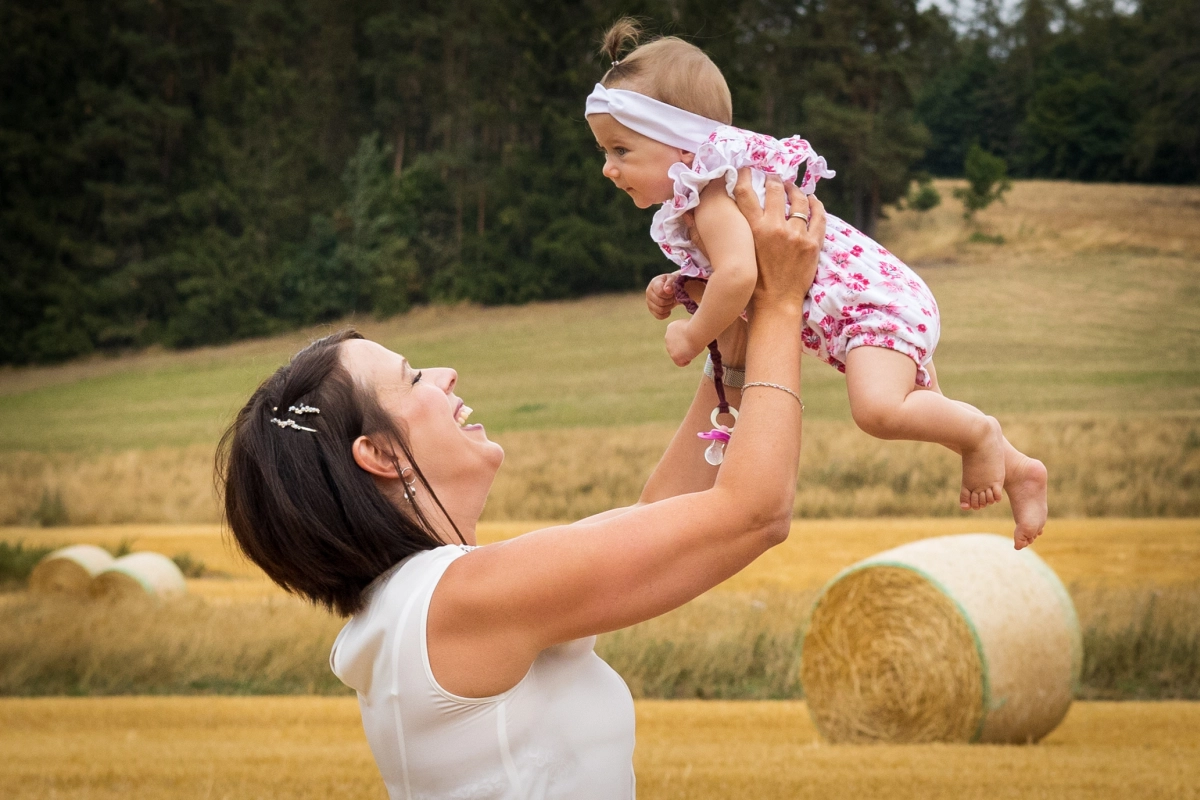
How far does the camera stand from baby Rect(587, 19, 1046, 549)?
1888 millimetres

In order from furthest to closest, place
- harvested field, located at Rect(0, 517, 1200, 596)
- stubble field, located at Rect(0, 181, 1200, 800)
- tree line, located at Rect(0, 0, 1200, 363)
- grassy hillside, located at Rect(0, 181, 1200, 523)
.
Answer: tree line, located at Rect(0, 0, 1200, 363) < grassy hillside, located at Rect(0, 181, 1200, 523) < harvested field, located at Rect(0, 517, 1200, 596) < stubble field, located at Rect(0, 181, 1200, 800)

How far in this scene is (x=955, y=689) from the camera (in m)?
5.29

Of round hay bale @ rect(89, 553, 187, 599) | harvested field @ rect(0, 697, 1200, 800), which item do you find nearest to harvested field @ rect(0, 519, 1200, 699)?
round hay bale @ rect(89, 553, 187, 599)

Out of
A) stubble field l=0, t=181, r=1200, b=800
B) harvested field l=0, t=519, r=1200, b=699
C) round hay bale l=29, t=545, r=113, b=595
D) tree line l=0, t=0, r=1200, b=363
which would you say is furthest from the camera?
tree line l=0, t=0, r=1200, b=363

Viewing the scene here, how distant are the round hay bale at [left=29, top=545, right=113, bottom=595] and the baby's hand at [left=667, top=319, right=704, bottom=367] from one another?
802cm

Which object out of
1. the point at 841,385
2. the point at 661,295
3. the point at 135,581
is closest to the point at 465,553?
the point at 661,295

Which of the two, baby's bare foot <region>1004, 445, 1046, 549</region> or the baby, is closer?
the baby

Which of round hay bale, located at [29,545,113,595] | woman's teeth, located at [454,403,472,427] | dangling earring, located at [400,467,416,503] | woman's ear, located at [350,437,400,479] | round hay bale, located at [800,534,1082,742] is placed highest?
woman's teeth, located at [454,403,472,427]

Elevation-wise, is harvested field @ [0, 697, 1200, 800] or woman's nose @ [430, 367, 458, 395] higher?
woman's nose @ [430, 367, 458, 395]

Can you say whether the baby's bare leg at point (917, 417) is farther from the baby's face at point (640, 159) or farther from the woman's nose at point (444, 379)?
the woman's nose at point (444, 379)

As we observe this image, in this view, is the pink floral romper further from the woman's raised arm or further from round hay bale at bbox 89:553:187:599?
round hay bale at bbox 89:553:187:599

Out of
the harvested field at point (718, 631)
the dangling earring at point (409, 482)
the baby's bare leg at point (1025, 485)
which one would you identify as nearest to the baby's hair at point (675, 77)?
the baby's bare leg at point (1025, 485)

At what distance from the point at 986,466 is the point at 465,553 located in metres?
0.89

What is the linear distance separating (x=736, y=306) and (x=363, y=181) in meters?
10.2
